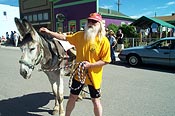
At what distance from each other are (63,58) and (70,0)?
21.2m

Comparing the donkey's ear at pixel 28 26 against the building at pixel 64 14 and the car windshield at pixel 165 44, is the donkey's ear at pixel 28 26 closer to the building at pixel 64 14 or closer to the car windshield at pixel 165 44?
the car windshield at pixel 165 44

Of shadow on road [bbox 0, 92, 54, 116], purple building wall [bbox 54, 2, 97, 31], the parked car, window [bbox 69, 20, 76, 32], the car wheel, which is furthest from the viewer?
window [bbox 69, 20, 76, 32]

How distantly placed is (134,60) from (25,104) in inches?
271

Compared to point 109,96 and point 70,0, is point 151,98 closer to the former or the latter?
point 109,96

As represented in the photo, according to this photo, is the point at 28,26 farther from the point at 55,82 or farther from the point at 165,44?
the point at 165,44

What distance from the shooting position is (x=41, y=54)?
3520 millimetres

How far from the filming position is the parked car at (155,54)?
946cm

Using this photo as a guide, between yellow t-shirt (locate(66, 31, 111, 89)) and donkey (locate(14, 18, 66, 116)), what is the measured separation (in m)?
0.68

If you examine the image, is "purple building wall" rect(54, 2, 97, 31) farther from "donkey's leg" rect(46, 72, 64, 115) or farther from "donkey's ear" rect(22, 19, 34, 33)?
"donkey's ear" rect(22, 19, 34, 33)

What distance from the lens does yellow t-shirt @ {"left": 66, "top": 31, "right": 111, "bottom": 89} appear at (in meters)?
3.17

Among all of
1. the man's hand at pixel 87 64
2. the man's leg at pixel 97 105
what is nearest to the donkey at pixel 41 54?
the man's hand at pixel 87 64

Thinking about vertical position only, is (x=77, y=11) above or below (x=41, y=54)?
above

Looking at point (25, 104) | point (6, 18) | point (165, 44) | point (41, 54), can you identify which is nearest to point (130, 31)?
point (165, 44)

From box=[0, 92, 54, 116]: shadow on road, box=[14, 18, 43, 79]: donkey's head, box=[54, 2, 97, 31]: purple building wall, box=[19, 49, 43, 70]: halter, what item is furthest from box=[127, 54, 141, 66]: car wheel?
box=[54, 2, 97, 31]: purple building wall
